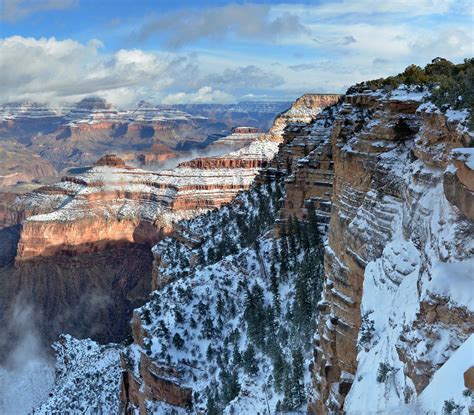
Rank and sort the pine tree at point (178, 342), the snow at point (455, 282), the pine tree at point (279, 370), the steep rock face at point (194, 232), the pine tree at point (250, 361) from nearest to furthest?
the snow at point (455, 282), the pine tree at point (279, 370), the pine tree at point (250, 361), the pine tree at point (178, 342), the steep rock face at point (194, 232)

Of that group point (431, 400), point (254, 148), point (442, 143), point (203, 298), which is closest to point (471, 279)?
point (431, 400)

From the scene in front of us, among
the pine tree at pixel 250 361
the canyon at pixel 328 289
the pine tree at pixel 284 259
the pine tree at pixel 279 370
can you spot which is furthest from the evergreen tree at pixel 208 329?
the pine tree at pixel 279 370

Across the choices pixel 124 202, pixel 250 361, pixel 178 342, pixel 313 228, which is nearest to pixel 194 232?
pixel 313 228

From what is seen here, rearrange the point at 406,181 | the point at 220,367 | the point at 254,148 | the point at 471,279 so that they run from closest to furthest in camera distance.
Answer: the point at 471,279
the point at 406,181
the point at 220,367
the point at 254,148

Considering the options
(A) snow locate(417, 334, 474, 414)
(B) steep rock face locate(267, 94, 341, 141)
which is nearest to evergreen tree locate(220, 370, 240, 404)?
(A) snow locate(417, 334, 474, 414)

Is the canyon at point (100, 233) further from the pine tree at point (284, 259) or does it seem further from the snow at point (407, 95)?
the snow at point (407, 95)

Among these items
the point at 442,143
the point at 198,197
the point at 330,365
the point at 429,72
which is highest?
the point at 429,72

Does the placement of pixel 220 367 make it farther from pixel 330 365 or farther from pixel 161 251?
pixel 161 251

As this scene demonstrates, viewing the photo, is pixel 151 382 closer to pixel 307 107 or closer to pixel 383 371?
pixel 383 371

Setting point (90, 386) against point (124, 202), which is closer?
point (90, 386)
